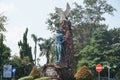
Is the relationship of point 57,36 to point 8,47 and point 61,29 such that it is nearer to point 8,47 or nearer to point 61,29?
point 61,29

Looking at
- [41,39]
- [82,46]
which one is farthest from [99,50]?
[41,39]

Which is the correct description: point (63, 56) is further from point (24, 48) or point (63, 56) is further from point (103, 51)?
point (24, 48)

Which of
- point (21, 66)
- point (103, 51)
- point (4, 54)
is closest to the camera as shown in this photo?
point (103, 51)

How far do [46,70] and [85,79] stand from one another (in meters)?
3.14

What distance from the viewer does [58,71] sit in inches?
1098

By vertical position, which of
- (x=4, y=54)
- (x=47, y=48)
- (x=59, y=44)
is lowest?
(x=59, y=44)

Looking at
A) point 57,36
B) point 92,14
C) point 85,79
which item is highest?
point 92,14

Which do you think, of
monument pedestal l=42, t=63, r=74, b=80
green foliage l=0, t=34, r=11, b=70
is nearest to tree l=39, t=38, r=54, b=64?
green foliage l=0, t=34, r=11, b=70

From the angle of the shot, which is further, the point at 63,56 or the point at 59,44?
the point at 63,56

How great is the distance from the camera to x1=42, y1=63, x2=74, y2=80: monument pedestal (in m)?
27.9

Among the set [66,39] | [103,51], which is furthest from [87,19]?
[66,39]

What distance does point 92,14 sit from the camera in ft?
166

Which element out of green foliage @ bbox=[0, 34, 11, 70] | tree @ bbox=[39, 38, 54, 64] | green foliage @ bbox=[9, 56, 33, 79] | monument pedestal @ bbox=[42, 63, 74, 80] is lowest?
monument pedestal @ bbox=[42, 63, 74, 80]

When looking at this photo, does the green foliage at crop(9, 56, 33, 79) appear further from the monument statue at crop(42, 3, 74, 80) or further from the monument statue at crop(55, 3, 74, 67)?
the monument statue at crop(42, 3, 74, 80)
